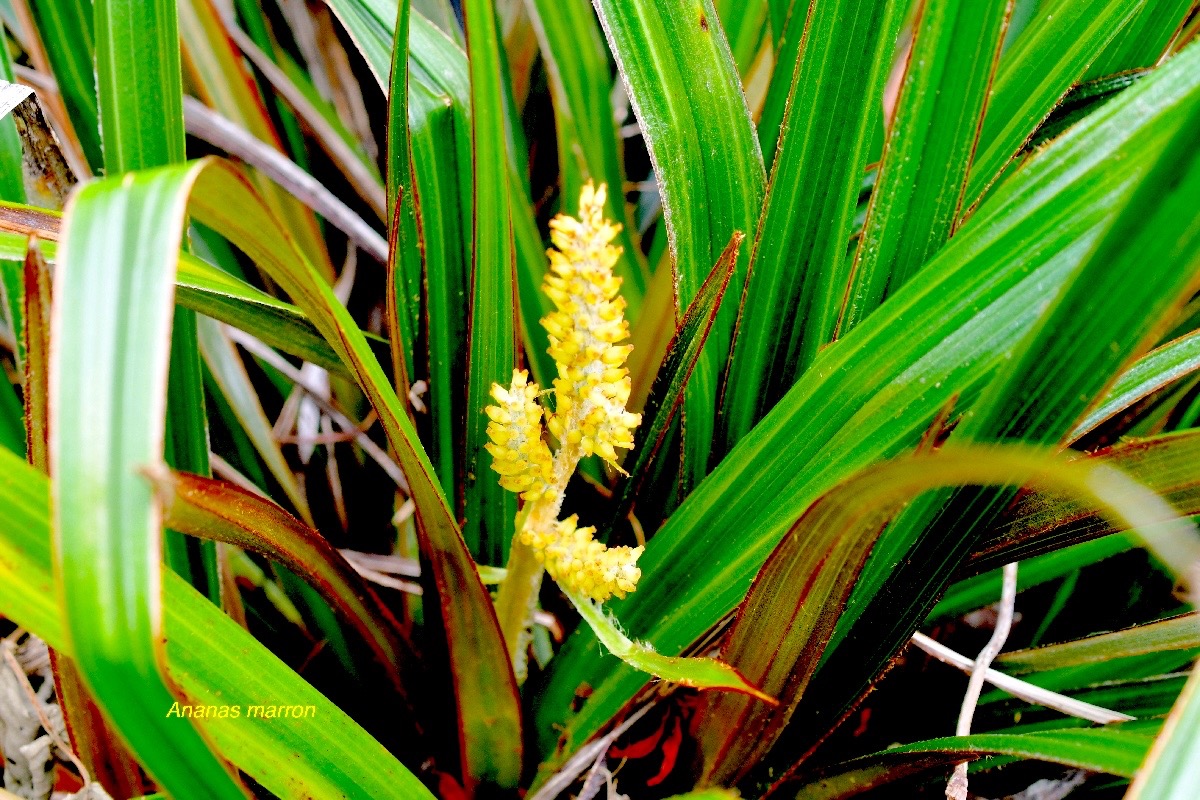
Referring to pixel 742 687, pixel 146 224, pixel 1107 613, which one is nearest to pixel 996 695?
pixel 1107 613

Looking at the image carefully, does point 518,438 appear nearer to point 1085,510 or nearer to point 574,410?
point 574,410

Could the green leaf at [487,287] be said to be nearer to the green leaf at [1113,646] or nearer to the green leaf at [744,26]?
the green leaf at [744,26]

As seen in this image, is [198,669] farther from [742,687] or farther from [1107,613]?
[1107,613]

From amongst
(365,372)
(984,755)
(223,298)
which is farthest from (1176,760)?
(223,298)

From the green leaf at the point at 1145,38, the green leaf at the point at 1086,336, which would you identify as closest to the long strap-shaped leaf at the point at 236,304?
the green leaf at the point at 1086,336

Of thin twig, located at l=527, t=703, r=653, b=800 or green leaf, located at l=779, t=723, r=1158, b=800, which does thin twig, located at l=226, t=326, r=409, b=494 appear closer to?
thin twig, located at l=527, t=703, r=653, b=800

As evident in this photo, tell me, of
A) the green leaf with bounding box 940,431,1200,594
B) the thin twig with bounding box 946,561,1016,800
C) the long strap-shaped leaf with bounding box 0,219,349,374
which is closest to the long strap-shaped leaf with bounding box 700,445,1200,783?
the green leaf with bounding box 940,431,1200,594
